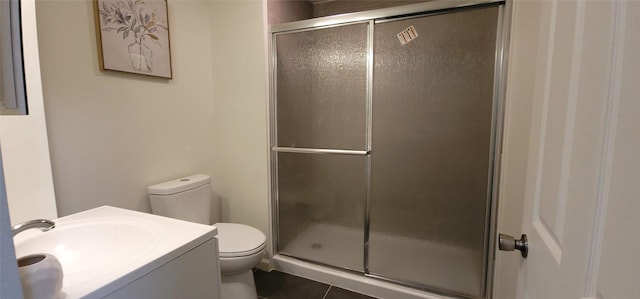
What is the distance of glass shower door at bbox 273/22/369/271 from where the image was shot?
185cm

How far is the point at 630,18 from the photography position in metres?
0.31

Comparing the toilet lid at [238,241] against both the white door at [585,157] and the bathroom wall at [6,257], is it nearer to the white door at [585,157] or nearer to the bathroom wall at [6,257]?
the bathroom wall at [6,257]

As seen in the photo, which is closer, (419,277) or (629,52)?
(629,52)

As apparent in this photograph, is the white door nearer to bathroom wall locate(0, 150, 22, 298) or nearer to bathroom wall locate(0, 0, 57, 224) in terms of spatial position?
bathroom wall locate(0, 150, 22, 298)

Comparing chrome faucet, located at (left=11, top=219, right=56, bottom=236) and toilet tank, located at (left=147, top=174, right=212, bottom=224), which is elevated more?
chrome faucet, located at (left=11, top=219, right=56, bottom=236)

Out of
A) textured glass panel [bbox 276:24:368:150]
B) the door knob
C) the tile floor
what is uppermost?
textured glass panel [bbox 276:24:368:150]

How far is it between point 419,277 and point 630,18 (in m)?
1.79

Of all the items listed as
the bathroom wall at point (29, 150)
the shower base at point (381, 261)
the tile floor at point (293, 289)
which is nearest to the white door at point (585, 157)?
the shower base at point (381, 261)

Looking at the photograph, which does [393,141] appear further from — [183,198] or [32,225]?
[32,225]

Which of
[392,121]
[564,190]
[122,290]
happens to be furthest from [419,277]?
[122,290]

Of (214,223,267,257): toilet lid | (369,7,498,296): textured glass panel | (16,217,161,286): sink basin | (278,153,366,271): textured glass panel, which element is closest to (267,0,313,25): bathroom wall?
(369,7,498,296): textured glass panel

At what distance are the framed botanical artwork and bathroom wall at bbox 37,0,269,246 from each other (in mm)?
45

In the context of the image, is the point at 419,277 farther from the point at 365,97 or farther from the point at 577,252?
the point at 577,252

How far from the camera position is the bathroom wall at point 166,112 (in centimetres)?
130
